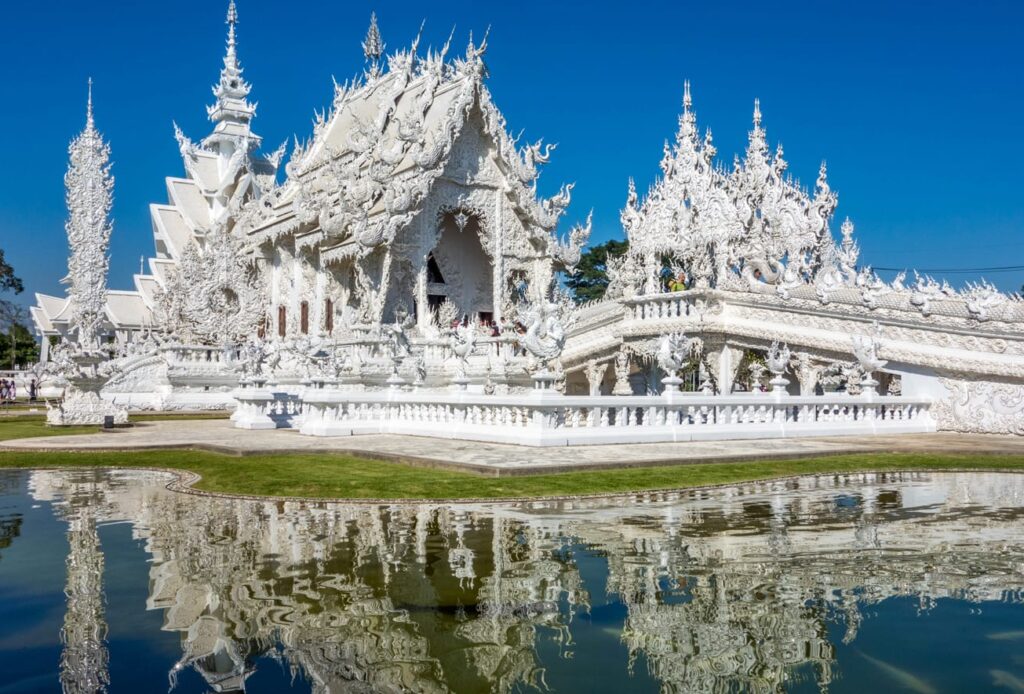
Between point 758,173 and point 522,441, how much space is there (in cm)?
2260

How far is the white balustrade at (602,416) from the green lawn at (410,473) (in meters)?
2.21

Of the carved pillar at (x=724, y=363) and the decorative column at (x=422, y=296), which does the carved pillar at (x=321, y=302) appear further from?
the carved pillar at (x=724, y=363)

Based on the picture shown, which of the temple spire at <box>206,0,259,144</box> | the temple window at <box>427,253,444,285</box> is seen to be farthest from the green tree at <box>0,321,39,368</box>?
the temple window at <box>427,253,444,285</box>

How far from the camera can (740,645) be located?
401 centimetres

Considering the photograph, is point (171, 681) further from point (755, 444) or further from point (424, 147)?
point (424, 147)

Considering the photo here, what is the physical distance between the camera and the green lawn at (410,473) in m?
8.55

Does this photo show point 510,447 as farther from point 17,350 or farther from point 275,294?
point 17,350

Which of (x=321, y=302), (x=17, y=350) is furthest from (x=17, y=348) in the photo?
(x=321, y=302)

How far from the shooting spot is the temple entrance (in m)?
27.1

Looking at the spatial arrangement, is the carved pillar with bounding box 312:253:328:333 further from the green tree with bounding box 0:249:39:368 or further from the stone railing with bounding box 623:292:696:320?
the green tree with bounding box 0:249:39:368

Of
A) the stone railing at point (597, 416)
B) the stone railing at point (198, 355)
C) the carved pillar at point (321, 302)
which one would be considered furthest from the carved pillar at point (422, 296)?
the stone railing at point (597, 416)

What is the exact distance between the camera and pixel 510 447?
12.0 m

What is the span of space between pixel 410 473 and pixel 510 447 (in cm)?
252

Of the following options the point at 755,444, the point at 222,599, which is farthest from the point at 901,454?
the point at 222,599
